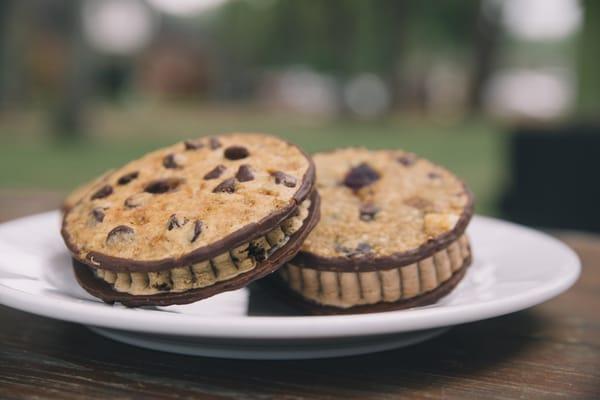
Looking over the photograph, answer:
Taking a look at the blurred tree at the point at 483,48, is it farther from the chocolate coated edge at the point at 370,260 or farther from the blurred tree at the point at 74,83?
the chocolate coated edge at the point at 370,260

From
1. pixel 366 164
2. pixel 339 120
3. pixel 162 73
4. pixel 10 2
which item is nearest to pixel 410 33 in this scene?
pixel 339 120

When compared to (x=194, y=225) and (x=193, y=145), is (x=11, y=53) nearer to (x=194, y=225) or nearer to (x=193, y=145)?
(x=193, y=145)

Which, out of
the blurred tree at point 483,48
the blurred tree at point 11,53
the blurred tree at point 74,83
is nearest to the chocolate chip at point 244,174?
the blurred tree at point 74,83

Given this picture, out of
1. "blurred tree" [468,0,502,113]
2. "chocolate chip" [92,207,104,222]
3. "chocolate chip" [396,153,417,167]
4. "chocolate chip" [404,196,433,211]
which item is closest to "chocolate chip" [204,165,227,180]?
"chocolate chip" [92,207,104,222]

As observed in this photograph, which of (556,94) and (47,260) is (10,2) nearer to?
(47,260)

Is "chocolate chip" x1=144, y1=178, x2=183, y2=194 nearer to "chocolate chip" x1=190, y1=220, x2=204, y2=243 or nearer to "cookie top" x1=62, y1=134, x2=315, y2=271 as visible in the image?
"cookie top" x1=62, y1=134, x2=315, y2=271

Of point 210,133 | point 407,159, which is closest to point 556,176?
point 407,159
